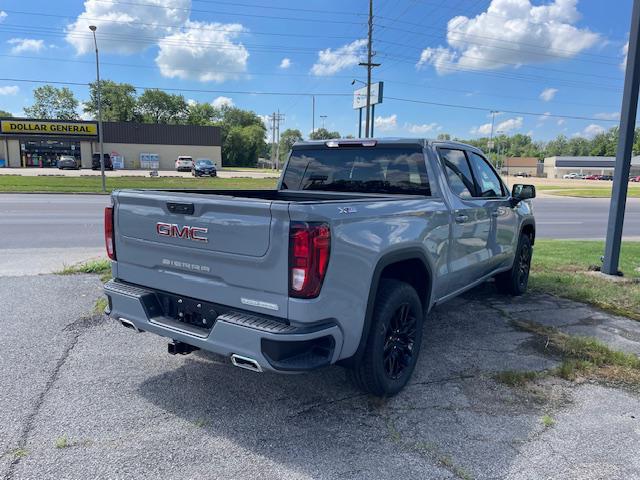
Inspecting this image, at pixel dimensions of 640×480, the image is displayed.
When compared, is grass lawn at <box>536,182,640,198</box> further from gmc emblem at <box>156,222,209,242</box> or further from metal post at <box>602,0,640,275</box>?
gmc emblem at <box>156,222,209,242</box>

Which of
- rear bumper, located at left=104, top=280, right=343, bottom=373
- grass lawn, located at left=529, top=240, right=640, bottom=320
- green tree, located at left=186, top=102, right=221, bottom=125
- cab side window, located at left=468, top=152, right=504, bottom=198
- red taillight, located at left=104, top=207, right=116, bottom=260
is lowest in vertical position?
grass lawn, located at left=529, top=240, right=640, bottom=320

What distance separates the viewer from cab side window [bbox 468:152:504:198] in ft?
17.0

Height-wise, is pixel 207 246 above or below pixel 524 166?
below

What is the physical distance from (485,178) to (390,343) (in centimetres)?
269

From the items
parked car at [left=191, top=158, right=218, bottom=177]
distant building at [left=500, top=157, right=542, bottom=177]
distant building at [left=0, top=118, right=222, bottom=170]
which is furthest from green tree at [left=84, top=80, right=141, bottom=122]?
distant building at [left=500, top=157, right=542, bottom=177]

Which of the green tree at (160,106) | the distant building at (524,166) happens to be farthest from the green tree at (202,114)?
the distant building at (524,166)

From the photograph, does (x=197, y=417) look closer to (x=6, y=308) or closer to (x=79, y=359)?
(x=79, y=359)

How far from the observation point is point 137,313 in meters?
3.44

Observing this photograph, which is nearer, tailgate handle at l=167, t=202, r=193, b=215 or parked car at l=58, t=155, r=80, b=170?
tailgate handle at l=167, t=202, r=193, b=215

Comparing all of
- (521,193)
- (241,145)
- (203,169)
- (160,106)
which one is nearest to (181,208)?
(521,193)

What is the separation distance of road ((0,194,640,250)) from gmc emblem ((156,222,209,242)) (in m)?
7.11

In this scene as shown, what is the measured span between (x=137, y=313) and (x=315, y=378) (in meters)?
1.43

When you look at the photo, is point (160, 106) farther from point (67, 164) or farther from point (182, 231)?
point (182, 231)

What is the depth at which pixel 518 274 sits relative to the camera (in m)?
6.34
